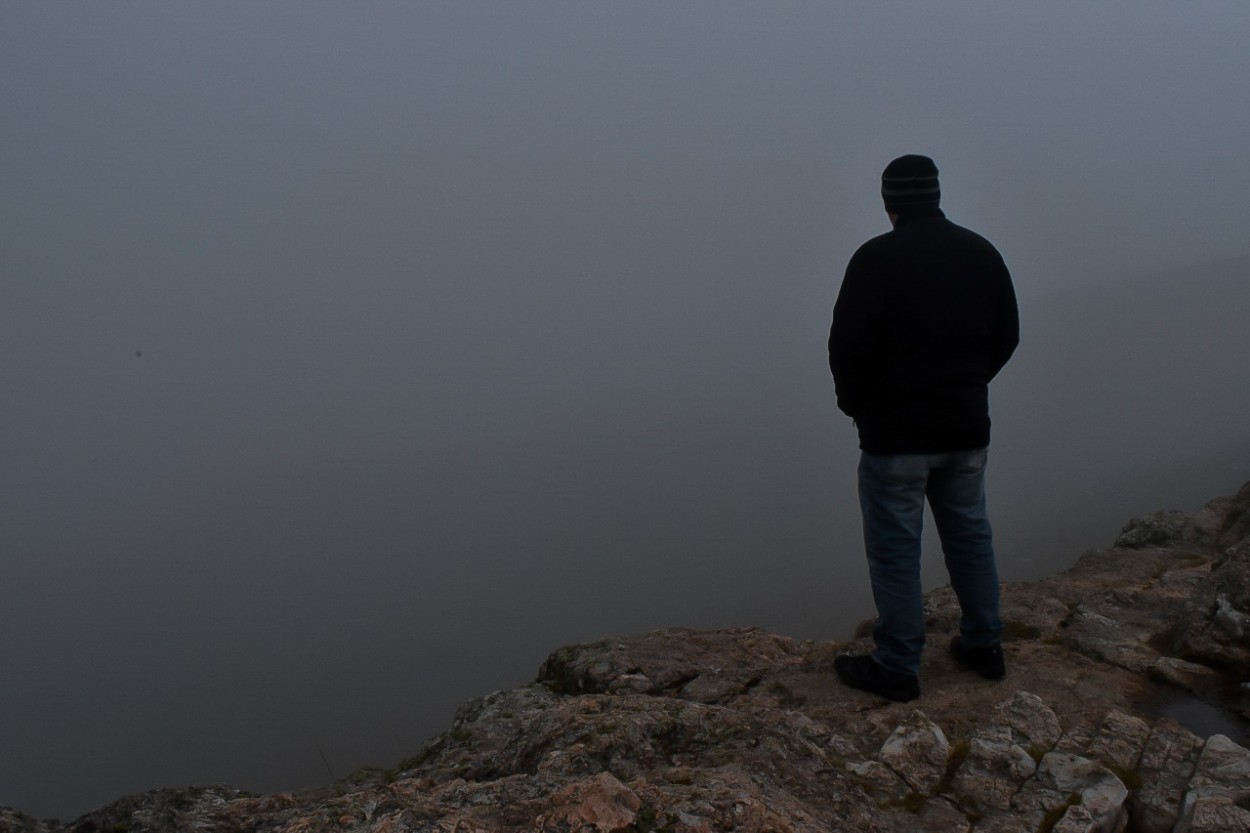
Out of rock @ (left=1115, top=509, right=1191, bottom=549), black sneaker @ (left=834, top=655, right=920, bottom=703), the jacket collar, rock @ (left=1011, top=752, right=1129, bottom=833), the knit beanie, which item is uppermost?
the knit beanie

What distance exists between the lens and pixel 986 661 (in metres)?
4.15

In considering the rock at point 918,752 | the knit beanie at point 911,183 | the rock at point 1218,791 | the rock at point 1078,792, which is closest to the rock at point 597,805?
the rock at point 918,752

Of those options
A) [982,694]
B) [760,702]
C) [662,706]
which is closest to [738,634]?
[760,702]

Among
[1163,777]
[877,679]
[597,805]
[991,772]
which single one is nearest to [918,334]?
[877,679]

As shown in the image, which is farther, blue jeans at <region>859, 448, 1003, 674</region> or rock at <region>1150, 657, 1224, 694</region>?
rock at <region>1150, 657, 1224, 694</region>

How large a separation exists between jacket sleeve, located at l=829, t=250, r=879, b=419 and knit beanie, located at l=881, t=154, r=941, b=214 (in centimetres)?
31

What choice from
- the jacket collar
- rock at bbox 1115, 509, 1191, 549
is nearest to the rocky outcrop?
the jacket collar

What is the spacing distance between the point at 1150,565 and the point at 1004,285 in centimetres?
358

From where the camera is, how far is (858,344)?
3748mm

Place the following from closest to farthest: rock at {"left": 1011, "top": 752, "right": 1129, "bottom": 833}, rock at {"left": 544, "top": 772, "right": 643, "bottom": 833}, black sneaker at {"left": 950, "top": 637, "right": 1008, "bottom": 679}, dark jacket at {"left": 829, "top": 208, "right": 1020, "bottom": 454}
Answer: rock at {"left": 544, "top": 772, "right": 643, "bottom": 833} → rock at {"left": 1011, "top": 752, "right": 1129, "bottom": 833} → dark jacket at {"left": 829, "top": 208, "right": 1020, "bottom": 454} → black sneaker at {"left": 950, "top": 637, "right": 1008, "bottom": 679}

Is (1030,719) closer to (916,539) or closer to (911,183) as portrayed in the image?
(916,539)

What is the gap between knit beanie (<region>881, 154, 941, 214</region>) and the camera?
3809 mm

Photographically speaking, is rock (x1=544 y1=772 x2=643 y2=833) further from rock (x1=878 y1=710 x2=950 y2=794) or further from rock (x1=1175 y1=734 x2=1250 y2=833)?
rock (x1=1175 y1=734 x2=1250 y2=833)

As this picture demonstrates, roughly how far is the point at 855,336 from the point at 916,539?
94cm
